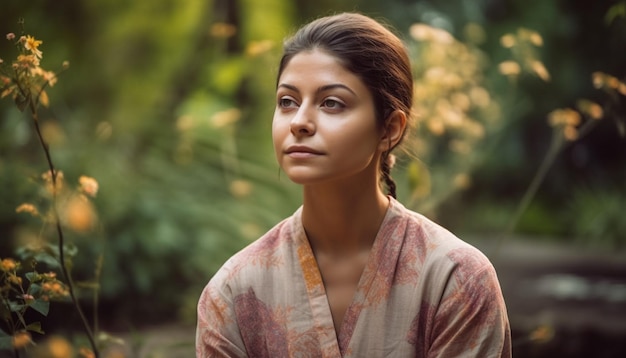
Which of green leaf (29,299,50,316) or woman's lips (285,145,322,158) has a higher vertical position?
woman's lips (285,145,322,158)

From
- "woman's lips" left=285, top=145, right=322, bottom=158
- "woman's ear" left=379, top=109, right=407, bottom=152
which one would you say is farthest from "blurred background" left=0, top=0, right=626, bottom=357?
"woman's lips" left=285, top=145, right=322, bottom=158

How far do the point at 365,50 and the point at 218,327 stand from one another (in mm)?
708

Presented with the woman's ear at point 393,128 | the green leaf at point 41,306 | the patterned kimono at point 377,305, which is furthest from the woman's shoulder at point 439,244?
the green leaf at point 41,306

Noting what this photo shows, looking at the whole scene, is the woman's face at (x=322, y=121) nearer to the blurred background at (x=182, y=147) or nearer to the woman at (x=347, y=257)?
the woman at (x=347, y=257)

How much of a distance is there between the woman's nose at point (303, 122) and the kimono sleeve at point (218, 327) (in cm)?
42

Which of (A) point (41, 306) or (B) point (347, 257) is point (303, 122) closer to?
(B) point (347, 257)

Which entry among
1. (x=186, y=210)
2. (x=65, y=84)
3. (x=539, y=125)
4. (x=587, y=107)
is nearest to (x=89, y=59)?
(x=65, y=84)

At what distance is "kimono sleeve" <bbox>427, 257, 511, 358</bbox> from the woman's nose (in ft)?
1.49

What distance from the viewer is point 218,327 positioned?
1996 millimetres

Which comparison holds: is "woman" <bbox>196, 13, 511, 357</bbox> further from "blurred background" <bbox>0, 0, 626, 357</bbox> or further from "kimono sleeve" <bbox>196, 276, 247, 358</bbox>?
"blurred background" <bbox>0, 0, 626, 357</bbox>

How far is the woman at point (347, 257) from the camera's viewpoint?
1910 millimetres

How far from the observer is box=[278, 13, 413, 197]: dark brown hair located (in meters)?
1.95

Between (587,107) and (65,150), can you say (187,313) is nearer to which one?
(65,150)

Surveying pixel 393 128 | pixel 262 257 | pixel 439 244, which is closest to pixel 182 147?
pixel 262 257
